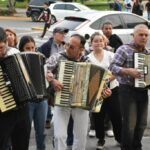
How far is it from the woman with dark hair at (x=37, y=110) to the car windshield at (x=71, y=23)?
865 centimetres

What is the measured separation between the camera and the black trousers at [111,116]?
23.8 ft

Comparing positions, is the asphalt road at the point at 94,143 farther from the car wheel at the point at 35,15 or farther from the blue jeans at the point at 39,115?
the car wheel at the point at 35,15

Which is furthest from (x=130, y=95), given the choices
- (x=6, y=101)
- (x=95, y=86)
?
(x=6, y=101)

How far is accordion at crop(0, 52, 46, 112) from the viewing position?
4.95 m

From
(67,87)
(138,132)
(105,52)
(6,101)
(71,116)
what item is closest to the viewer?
(6,101)

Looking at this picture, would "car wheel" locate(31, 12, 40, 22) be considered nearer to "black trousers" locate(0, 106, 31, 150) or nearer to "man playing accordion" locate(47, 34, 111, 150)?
"man playing accordion" locate(47, 34, 111, 150)

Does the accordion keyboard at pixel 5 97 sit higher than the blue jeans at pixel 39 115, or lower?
higher

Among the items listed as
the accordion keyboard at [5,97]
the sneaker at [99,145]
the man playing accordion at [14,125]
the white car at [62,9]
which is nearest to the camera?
the accordion keyboard at [5,97]

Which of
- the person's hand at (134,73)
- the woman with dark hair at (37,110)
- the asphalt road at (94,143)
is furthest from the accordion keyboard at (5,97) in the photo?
the asphalt road at (94,143)

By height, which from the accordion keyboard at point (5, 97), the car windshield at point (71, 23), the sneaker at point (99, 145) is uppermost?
the car windshield at point (71, 23)

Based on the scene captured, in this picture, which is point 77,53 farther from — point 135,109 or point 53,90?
point 135,109

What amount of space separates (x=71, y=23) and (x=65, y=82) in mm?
9623

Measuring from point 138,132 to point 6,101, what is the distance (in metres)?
2.32

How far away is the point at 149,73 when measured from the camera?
6191mm
